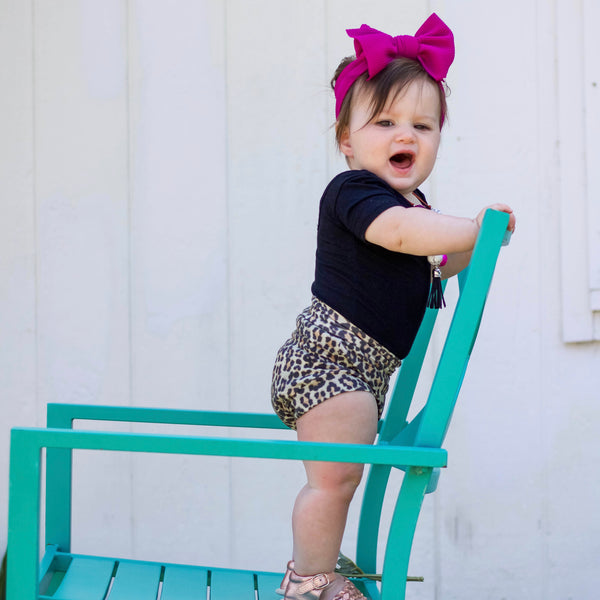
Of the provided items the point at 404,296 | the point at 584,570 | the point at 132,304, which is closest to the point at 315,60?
the point at 132,304

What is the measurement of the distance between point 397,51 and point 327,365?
0.48m

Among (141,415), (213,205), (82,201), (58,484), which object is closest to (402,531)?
(141,415)

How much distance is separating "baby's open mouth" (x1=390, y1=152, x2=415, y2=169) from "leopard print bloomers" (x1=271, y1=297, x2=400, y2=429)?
0.24m

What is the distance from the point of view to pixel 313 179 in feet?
7.15

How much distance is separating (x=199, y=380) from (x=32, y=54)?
3.14ft

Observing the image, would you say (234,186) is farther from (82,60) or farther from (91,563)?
(91,563)

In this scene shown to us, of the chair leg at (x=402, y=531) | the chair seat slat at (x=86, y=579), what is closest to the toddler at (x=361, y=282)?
the chair leg at (x=402, y=531)

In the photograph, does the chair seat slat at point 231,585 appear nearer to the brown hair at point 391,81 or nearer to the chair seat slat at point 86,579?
the chair seat slat at point 86,579

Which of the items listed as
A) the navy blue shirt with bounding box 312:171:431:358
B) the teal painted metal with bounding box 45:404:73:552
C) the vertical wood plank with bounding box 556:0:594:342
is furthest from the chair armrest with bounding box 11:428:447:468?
the vertical wood plank with bounding box 556:0:594:342

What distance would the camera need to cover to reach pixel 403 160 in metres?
1.26

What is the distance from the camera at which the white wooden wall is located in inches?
85.3

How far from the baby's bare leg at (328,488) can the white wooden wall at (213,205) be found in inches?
40.2

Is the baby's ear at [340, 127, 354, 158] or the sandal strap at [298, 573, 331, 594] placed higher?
the baby's ear at [340, 127, 354, 158]

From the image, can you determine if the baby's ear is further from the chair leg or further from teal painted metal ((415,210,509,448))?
the chair leg
